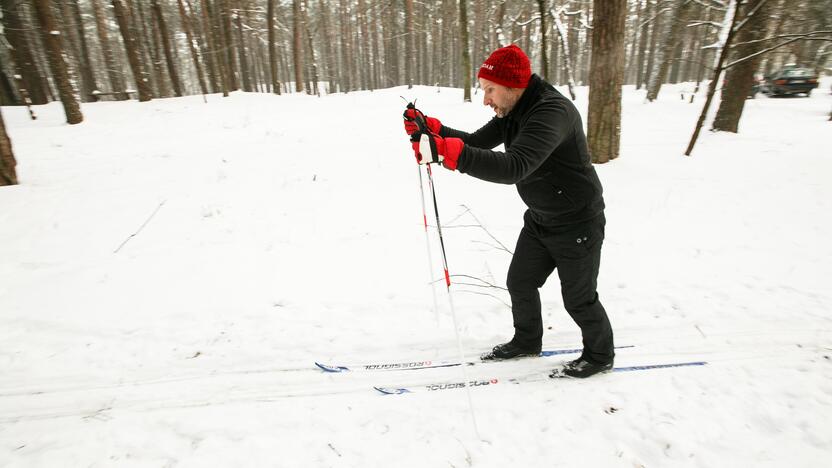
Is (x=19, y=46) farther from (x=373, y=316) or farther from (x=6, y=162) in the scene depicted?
(x=373, y=316)

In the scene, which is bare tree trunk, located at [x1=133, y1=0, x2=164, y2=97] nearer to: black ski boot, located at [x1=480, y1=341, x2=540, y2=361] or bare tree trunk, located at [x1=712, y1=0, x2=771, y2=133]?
black ski boot, located at [x1=480, y1=341, x2=540, y2=361]

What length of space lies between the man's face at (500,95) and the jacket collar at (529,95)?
4cm

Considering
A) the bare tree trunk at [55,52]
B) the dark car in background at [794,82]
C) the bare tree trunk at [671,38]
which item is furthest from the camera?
the dark car in background at [794,82]

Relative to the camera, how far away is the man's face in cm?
248

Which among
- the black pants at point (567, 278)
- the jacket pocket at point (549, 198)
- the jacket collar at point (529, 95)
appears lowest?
the black pants at point (567, 278)

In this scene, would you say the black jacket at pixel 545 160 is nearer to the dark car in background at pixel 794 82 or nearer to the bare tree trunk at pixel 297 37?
the bare tree trunk at pixel 297 37

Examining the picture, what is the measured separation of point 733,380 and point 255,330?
417cm

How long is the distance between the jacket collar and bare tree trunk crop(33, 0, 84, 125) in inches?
601

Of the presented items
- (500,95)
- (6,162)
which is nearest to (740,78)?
(500,95)

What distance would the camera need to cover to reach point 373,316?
4.02 m

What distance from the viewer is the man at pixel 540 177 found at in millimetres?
2193

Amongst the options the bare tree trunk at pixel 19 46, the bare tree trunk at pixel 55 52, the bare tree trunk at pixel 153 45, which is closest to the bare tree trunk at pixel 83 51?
the bare tree trunk at pixel 153 45

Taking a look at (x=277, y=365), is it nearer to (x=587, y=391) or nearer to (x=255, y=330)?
(x=255, y=330)

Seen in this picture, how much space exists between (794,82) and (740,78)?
15.7 meters
